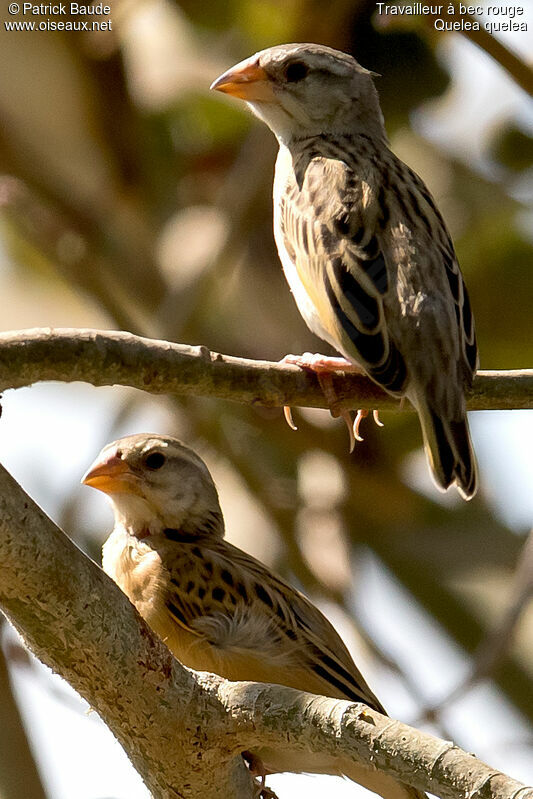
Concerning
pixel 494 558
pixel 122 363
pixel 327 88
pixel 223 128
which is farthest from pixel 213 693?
pixel 223 128

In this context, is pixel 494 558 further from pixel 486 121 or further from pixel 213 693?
pixel 213 693

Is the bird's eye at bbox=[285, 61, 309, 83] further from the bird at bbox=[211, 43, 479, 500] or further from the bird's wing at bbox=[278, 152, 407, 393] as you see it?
the bird's wing at bbox=[278, 152, 407, 393]

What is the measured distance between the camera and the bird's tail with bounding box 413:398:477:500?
15.7ft

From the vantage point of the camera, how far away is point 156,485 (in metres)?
5.62

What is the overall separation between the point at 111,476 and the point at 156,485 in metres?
0.20

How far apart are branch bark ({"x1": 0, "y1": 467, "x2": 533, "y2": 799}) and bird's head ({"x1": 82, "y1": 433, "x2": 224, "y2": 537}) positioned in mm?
1838

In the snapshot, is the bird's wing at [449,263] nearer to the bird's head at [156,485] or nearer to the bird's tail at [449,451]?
the bird's tail at [449,451]

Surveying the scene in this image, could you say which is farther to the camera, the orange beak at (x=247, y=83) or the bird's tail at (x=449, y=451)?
the orange beak at (x=247, y=83)

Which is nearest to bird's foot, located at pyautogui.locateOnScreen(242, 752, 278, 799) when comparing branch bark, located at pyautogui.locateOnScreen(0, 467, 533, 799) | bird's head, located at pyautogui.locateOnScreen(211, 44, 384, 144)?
branch bark, located at pyautogui.locateOnScreen(0, 467, 533, 799)

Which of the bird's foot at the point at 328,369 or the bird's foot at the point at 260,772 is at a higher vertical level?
the bird's foot at the point at 328,369

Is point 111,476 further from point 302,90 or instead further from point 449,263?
point 302,90

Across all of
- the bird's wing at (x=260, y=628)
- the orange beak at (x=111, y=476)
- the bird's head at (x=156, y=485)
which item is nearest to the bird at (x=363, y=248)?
the bird's wing at (x=260, y=628)

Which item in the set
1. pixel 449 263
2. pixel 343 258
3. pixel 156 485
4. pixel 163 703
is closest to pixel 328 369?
pixel 343 258

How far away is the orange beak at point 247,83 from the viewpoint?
6043 millimetres
